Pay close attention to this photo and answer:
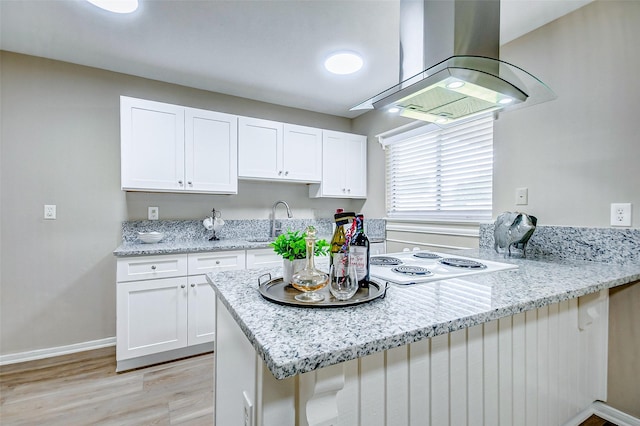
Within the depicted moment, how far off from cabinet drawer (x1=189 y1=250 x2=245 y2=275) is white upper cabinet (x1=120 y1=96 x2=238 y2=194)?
599 millimetres

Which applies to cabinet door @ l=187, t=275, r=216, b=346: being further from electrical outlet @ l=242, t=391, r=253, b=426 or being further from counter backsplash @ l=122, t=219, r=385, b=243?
electrical outlet @ l=242, t=391, r=253, b=426

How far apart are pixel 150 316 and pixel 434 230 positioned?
2.39 m

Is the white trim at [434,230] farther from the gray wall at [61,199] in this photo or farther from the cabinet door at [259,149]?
the gray wall at [61,199]

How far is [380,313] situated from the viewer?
2.45ft

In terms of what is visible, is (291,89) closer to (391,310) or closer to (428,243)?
(428,243)

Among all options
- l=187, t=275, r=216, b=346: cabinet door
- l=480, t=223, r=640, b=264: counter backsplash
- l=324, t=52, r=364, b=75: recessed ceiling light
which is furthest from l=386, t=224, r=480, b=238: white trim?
l=187, t=275, r=216, b=346: cabinet door

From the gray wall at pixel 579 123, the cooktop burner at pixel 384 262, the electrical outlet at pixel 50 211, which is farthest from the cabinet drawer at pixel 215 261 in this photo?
the gray wall at pixel 579 123

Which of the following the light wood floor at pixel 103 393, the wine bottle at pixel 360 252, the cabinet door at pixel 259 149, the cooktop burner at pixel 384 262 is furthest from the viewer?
the cabinet door at pixel 259 149

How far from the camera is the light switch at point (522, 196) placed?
193 cm

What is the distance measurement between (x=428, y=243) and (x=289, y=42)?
2.00 m

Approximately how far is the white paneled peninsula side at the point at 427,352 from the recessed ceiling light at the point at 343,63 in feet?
5.89

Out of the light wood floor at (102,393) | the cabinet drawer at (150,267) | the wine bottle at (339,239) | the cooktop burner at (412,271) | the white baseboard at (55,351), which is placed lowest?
the light wood floor at (102,393)

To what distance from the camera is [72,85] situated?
2377 millimetres

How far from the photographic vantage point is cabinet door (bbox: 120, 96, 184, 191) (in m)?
2.29
